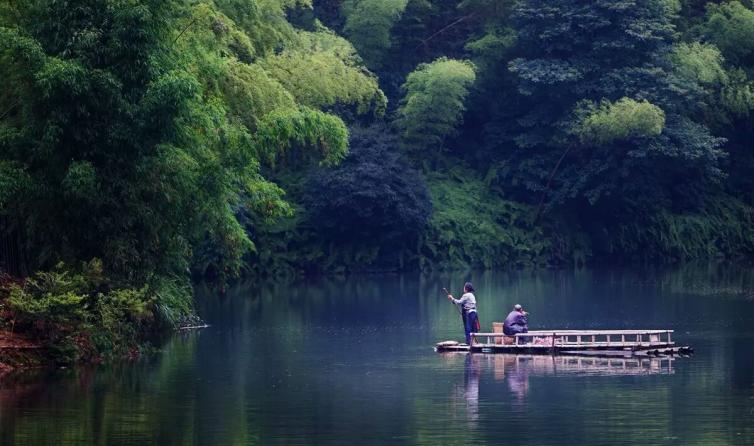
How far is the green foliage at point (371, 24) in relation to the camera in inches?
2628

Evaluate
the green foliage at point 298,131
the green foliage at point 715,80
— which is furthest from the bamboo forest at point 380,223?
the green foliage at point 715,80

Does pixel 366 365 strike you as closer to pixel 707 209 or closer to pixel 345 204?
pixel 345 204

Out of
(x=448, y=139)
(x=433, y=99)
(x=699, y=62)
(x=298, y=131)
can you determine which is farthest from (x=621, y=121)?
(x=298, y=131)

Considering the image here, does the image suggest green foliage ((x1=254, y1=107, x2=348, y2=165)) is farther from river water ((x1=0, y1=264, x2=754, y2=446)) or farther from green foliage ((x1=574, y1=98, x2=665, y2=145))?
green foliage ((x1=574, y1=98, x2=665, y2=145))

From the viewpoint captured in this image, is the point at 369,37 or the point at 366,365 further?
the point at 369,37

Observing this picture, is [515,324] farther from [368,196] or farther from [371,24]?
[371,24]

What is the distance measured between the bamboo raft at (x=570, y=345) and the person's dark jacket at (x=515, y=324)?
0.13m

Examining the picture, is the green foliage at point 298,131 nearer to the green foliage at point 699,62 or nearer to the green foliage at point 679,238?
the green foliage at point 679,238

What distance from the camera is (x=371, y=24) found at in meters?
67.1

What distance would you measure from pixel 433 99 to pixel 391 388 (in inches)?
1532

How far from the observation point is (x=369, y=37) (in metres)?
67.4

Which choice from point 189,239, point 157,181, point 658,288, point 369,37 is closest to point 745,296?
point 658,288

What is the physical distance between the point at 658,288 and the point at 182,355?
2246cm

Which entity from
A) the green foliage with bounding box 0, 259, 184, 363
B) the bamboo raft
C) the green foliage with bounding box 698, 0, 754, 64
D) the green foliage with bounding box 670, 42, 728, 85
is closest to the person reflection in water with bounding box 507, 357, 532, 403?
the bamboo raft
